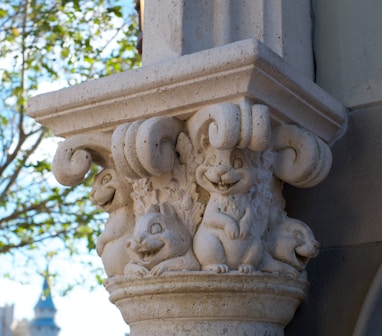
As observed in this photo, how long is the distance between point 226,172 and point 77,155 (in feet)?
1.11

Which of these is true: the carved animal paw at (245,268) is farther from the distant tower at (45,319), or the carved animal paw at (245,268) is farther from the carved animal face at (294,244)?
the distant tower at (45,319)

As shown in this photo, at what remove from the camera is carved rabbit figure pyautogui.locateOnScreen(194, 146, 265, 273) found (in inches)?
60.2

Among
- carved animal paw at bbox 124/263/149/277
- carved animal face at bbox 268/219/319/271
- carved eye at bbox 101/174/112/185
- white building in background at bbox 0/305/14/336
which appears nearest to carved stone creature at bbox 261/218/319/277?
carved animal face at bbox 268/219/319/271

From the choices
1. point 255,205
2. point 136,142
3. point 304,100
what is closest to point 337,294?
point 255,205

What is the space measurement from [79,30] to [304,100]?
206 inches

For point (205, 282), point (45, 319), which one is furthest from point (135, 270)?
point (45, 319)

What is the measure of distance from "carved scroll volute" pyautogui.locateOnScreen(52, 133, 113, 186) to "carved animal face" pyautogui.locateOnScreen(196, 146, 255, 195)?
237 mm

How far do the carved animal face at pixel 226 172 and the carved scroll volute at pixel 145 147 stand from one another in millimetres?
74

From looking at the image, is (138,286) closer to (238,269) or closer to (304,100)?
(238,269)

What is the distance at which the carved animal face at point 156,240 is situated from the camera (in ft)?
5.07

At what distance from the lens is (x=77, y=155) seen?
1716 millimetres

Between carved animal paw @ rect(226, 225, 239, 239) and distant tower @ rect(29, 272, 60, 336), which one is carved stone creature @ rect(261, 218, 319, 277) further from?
distant tower @ rect(29, 272, 60, 336)

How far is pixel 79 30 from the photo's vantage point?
262 inches

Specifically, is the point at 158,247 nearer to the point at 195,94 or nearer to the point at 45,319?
the point at 195,94
